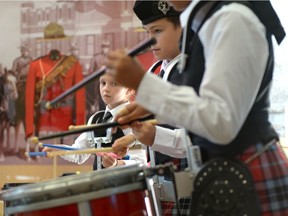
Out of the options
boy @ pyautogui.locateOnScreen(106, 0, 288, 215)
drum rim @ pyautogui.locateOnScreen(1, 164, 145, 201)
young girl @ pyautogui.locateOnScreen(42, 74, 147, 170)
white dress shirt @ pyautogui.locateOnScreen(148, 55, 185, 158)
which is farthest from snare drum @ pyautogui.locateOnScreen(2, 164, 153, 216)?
young girl @ pyautogui.locateOnScreen(42, 74, 147, 170)

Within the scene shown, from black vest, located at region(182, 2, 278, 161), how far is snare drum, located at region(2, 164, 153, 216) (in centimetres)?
15

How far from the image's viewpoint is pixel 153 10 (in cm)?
115

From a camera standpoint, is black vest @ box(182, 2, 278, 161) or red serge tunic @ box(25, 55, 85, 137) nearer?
black vest @ box(182, 2, 278, 161)

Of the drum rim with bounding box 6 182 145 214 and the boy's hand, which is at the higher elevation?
the drum rim with bounding box 6 182 145 214

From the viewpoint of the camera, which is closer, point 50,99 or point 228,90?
point 228,90

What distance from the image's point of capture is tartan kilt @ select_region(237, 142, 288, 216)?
75 centimetres

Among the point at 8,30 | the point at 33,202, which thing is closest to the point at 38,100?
the point at 8,30

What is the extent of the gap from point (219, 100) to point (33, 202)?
1.31 ft

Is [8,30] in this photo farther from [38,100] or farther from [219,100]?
[219,100]

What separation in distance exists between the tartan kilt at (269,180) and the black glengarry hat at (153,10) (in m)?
0.55

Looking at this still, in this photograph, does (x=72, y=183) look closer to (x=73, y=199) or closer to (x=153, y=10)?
(x=73, y=199)

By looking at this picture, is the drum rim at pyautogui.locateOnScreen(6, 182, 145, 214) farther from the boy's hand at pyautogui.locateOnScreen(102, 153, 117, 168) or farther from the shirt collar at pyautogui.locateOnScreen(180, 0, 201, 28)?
the boy's hand at pyautogui.locateOnScreen(102, 153, 117, 168)

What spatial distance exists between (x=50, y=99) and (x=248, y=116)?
A: 2.22 meters

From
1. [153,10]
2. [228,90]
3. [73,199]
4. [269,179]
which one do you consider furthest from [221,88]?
[153,10]
